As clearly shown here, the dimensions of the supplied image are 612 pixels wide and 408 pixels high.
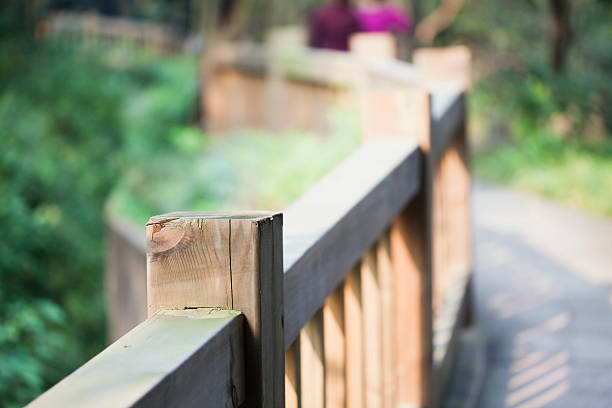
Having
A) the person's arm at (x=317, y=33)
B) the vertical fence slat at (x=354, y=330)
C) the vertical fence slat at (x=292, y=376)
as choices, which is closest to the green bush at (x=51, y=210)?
the vertical fence slat at (x=354, y=330)

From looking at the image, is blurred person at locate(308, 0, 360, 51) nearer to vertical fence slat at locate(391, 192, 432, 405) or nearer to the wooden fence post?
vertical fence slat at locate(391, 192, 432, 405)

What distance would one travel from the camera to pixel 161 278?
1174 mm

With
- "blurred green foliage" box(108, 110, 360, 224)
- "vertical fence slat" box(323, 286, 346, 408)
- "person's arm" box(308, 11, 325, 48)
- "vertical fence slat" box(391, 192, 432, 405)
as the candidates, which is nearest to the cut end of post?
"vertical fence slat" box(323, 286, 346, 408)

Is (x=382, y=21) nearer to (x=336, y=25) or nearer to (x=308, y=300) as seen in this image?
(x=336, y=25)

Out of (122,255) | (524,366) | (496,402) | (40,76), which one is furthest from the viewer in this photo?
(40,76)

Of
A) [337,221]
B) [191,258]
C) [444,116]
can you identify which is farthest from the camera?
[444,116]

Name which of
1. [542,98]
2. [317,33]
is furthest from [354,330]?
[542,98]

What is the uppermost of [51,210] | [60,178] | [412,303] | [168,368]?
[168,368]

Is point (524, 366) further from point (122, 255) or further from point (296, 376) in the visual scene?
point (122, 255)

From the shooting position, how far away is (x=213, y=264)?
1.17m

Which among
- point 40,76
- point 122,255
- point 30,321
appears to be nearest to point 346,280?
point 30,321

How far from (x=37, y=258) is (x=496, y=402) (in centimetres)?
566

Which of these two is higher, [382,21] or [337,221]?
[382,21]

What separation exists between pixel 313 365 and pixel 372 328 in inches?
21.1
